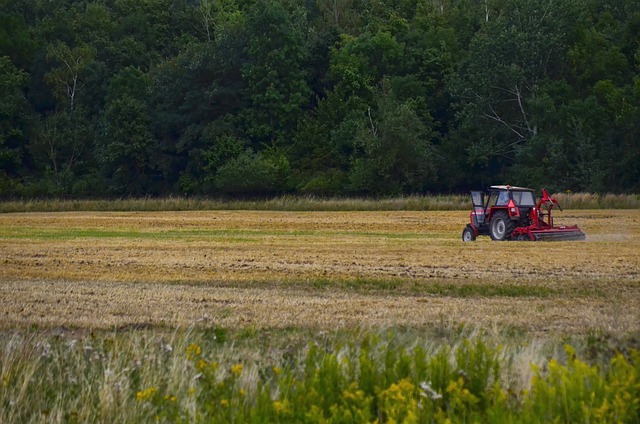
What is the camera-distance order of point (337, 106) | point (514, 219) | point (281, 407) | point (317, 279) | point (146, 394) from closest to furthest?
point (281, 407) < point (146, 394) < point (317, 279) < point (514, 219) < point (337, 106)

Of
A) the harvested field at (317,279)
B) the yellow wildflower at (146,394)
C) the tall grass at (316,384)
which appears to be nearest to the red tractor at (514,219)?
the harvested field at (317,279)

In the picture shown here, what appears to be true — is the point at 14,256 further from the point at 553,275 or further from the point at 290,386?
the point at 290,386

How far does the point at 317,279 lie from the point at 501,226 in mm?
11551

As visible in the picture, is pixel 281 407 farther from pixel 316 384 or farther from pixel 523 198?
pixel 523 198

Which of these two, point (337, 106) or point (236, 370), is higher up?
point (337, 106)

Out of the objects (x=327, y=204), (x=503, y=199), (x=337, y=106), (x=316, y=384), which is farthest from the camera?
(x=337, y=106)

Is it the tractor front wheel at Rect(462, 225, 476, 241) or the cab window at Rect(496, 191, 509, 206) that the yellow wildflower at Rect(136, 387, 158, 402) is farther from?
the tractor front wheel at Rect(462, 225, 476, 241)

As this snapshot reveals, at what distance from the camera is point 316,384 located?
29.8 ft

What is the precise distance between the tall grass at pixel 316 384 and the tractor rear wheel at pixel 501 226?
18.9 metres

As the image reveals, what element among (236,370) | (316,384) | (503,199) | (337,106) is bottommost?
(316,384)

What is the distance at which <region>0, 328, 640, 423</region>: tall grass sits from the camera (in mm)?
8484

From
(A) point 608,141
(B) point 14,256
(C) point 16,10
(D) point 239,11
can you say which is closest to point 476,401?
(B) point 14,256

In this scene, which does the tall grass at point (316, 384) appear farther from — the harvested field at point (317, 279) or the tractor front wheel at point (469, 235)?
the tractor front wheel at point (469, 235)

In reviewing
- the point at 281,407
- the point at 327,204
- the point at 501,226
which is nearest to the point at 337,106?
the point at 327,204
